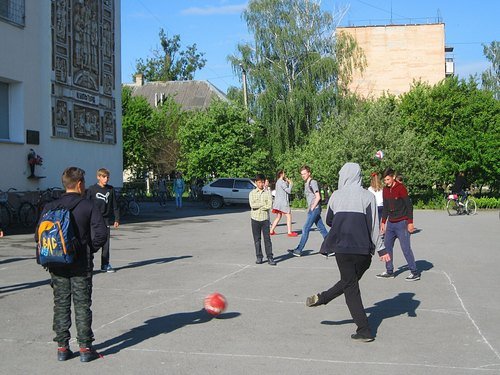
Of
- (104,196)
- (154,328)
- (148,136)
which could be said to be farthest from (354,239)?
(148,136)

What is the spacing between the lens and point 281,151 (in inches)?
1636

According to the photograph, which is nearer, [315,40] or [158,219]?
[158,219]

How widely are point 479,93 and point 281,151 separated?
42.4 feet

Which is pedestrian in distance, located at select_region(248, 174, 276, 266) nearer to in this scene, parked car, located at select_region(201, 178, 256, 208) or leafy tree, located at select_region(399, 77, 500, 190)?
parked car, located at select_region(201, 178, 256, 208)

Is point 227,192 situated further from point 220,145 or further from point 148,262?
point 148,262

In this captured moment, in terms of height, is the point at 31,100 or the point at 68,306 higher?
the point at 31,100

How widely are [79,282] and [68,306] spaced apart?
0.24m

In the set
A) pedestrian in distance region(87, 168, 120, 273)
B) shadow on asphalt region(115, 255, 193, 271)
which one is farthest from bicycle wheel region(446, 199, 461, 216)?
pedestrian in distance region(87, 168, 120, 273)

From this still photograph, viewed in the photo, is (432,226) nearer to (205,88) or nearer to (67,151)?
(67,151)

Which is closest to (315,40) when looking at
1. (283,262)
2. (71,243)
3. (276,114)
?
(276,114)

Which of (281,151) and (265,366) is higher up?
(281,151)

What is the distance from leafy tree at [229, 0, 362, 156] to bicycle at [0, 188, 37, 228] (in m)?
22.5

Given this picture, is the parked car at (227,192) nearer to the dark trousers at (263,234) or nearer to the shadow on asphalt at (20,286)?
the dark trousers at (263,234)

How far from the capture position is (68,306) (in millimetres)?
5637
